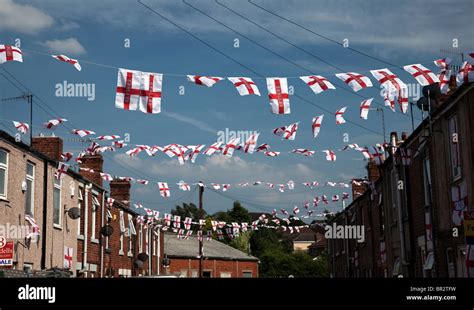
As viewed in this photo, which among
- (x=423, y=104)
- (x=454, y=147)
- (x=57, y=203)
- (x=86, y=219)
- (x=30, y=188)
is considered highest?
(x=423, y=104)

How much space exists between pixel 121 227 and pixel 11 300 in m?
23.6

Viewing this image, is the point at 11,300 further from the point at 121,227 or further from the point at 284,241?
the point at 284,241

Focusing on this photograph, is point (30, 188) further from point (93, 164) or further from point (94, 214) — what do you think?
point (93, 164)

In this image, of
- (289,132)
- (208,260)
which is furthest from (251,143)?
(208,260)

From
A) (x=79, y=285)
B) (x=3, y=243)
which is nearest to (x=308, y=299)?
(x=79, y=285)

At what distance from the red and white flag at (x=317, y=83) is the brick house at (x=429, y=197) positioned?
3817mm

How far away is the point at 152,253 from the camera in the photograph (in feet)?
138

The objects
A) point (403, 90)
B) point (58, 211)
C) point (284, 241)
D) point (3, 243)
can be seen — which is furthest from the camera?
point (284, 241)

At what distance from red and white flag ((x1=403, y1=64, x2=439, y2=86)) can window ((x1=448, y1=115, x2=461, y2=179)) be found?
12.2 ft

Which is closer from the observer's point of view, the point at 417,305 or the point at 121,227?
the point at 417,305

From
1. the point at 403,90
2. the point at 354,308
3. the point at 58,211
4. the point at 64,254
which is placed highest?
the point at 403,90

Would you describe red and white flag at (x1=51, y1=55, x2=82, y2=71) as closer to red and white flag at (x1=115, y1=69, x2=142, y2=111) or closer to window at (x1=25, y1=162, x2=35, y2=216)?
red and white flag at (x1=115, y1=69, x2=142, y2=111)

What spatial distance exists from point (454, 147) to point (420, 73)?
14.6ft

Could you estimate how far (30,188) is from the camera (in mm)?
22562
